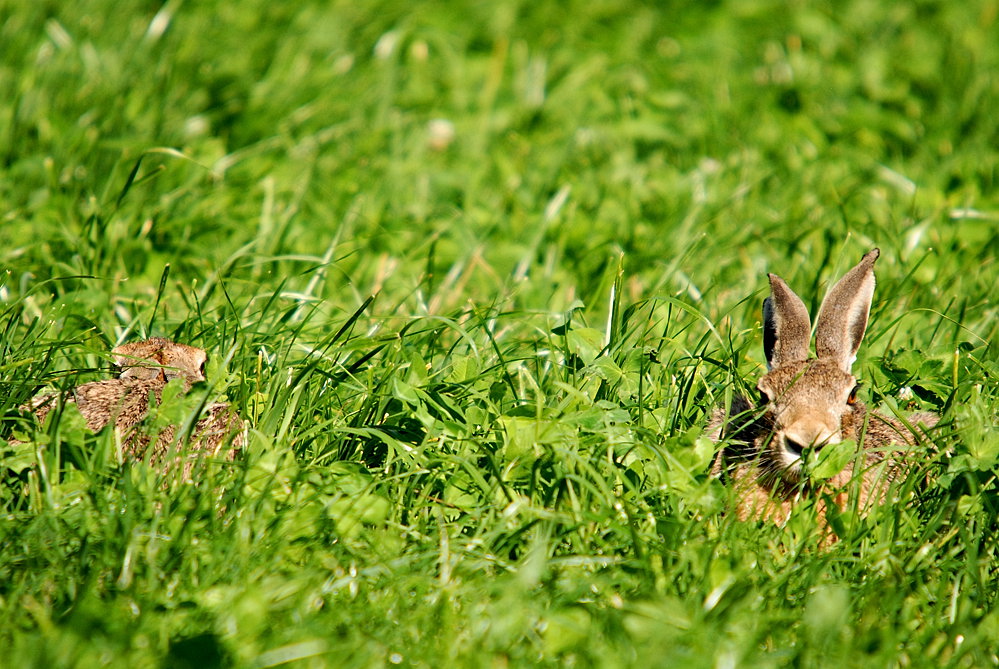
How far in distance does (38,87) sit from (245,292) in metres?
2.22

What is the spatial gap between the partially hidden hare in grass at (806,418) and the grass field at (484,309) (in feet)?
0.46

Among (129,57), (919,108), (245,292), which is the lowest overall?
(919,108)

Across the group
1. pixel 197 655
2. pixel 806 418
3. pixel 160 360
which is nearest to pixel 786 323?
pixel 806 418

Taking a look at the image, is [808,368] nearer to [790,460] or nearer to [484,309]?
[790,460]

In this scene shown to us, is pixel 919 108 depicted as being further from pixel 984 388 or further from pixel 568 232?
pixel 984 388

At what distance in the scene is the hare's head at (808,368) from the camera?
154 inches

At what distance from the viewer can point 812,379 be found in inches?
163

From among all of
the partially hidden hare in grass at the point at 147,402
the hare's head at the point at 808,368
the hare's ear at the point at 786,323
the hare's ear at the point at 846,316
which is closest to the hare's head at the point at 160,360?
the partially hidden hare in grass at the point at 147,402

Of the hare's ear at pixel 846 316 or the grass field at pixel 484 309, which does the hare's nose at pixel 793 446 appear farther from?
the hare's ear at pixel 846 316

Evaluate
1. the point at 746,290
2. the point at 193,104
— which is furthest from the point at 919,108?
the point at 193,104

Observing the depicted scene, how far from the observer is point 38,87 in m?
6.05

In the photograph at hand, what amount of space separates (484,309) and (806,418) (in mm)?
1310

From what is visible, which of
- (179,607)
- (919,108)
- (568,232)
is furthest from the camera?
(919,108)

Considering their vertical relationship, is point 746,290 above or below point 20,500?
below
